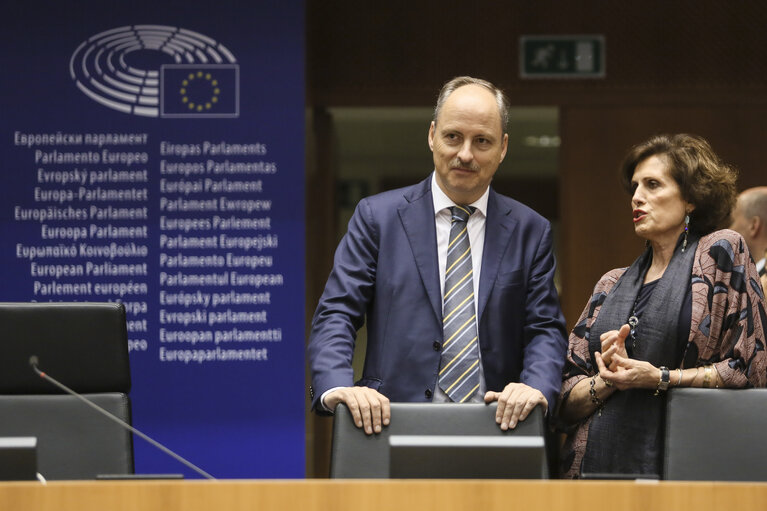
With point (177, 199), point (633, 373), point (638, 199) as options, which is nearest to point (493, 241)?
point (638, 199)

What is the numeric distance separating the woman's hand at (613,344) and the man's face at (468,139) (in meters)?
0.51

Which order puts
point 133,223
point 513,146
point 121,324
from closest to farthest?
point 121,324 < point 133,223 < point 513,146

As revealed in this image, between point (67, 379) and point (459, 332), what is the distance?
98 cm

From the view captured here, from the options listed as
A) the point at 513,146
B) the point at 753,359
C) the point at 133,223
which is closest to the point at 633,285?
the point at 753,359

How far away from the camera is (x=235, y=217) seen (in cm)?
418

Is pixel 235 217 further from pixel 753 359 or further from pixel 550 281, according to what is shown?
pixel 753 359

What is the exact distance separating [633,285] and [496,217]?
0.39m

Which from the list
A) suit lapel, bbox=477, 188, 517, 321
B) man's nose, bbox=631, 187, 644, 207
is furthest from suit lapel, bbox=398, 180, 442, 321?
man's nose, bbox=631, 187, 644, 207

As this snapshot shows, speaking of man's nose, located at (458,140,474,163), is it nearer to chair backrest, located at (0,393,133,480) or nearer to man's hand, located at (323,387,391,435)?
man's hand, located at (323,387,391,435)

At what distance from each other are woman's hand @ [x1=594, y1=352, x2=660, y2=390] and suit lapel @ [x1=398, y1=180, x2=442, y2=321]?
1.46ft

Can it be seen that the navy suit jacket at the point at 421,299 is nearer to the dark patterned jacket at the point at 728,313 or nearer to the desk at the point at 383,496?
the dark patterned jacket at the point at 728,313

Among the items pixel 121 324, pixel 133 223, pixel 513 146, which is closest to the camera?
pixel 121 324

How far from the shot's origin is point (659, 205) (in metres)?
2.25

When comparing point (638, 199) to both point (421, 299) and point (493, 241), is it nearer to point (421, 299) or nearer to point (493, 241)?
point (493, 241)
